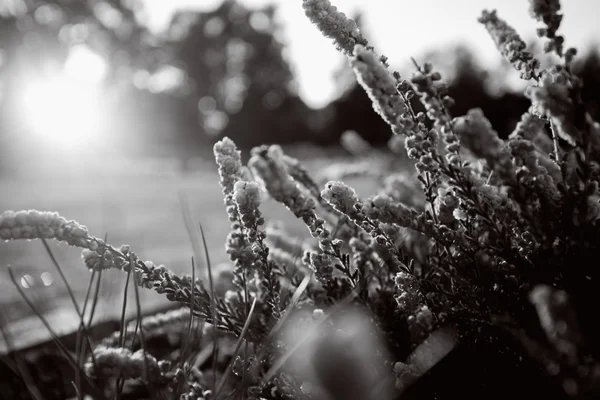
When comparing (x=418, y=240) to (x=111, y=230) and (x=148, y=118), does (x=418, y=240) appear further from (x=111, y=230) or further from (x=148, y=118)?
(x=148, y=118)

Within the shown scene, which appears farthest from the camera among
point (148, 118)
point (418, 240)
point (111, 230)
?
point (148, 118)

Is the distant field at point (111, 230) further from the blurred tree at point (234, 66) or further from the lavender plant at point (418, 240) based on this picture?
the blurred tree at point (234, 66)

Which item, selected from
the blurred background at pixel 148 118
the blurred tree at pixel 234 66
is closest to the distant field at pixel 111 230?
the blurred background at pixel 148 118

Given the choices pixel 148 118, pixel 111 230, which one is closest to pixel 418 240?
pixel 111 230

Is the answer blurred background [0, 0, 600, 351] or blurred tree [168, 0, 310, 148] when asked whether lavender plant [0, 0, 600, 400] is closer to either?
blurred background [0, 0, 600, 351]

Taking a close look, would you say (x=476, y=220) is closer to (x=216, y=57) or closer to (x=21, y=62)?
(x=21, y=62)

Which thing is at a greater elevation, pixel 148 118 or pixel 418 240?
pixel 148 118

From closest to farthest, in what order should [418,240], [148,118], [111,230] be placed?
[418,240] → [111,230] → [148,118]
